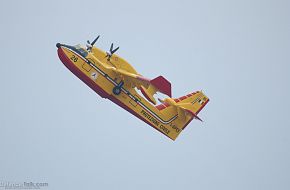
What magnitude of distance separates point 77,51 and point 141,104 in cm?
597

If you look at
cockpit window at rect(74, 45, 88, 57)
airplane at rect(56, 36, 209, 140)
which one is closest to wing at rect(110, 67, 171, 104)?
airplane at rect(56, 36, 209, 140)

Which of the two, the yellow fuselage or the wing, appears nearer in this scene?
the wing

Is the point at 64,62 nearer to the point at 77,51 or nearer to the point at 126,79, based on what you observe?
the point at 77,51

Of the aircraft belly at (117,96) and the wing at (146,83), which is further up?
the wing at (146,83)

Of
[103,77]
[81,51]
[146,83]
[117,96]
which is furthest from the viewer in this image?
[117,96]

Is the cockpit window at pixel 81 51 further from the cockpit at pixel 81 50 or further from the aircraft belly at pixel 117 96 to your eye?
the aircraft belly at pixel 117 96

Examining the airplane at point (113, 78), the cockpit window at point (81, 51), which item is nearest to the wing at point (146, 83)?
the airplane at point (113, 78)

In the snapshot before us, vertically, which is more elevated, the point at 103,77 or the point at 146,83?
the point at 146,83

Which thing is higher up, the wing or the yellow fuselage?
the wing

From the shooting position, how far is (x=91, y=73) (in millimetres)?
32125

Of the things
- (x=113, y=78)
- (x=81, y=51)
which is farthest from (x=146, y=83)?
(x=81, y=51)

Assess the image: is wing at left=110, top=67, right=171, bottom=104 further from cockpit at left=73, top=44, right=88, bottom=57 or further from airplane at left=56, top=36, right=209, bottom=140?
cockpit at left=73, top=44, right=88, bottom=57

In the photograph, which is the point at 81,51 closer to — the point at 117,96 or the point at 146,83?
the point at 117,96

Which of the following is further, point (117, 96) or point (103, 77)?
point (117, 96)
